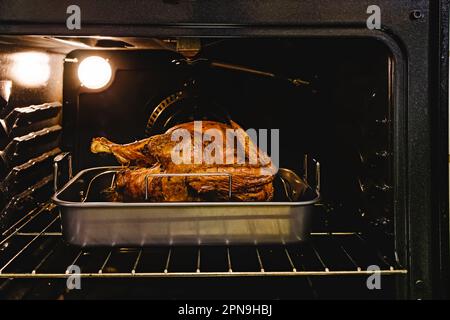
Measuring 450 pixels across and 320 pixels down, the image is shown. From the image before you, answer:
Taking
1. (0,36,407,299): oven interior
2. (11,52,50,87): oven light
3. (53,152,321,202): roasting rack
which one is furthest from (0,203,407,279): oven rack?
(11,52,50,87): oven light

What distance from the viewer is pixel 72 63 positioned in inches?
59.3

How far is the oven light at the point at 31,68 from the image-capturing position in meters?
1.16

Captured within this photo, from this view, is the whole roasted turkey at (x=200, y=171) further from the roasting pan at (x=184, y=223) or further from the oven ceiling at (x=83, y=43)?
the oven ceiling at (x=83, y=43)

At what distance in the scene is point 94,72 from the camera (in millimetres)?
1492

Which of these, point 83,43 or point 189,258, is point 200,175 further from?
point 83,43

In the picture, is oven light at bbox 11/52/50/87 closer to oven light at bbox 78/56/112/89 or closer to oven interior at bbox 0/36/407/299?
oven interior at bbox 0/36/407/299

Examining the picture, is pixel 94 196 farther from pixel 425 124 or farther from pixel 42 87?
pixel 425 124

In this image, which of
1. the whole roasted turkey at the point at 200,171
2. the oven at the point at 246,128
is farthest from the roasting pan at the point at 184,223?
the whole roasted turkey at the point at 200,171

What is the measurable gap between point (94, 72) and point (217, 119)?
0.43 metres

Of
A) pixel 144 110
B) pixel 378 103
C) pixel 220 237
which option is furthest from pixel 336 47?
pixel 144 110

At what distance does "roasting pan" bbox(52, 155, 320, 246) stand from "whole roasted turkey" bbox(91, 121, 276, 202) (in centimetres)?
11

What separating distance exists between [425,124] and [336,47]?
349 millimetres

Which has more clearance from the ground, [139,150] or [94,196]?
[139,150]

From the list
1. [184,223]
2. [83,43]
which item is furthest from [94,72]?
[184,223]
